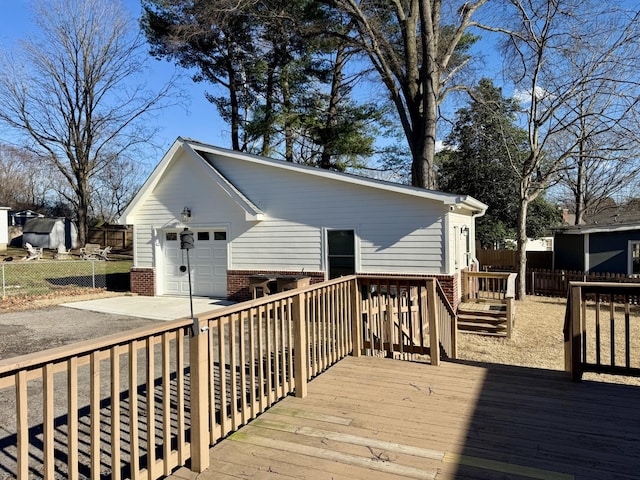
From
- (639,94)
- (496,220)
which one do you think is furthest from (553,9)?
(496,220)

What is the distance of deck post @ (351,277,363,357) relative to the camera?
530cm

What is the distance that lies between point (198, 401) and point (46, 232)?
35.0 metres

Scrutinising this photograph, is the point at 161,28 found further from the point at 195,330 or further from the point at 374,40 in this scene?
the point at 195,330

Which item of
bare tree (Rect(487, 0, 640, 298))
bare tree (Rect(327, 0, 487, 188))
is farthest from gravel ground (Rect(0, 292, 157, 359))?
bare tree (Rect(487, 0, 640, 298))

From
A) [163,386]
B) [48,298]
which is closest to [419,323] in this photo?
[163,386]

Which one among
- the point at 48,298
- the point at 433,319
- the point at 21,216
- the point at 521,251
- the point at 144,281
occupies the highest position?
the point at 21,216

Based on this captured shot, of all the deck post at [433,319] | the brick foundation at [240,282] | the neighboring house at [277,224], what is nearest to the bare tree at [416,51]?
the neighboring house at [277,224]

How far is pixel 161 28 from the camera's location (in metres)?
18.9

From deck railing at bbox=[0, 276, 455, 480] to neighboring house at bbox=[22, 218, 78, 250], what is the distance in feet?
103

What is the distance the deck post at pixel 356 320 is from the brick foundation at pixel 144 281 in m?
9.47

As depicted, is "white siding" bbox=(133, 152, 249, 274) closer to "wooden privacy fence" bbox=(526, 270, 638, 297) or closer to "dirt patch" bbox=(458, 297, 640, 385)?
"dirt patch" bbox=(458, 297, 640, 385)

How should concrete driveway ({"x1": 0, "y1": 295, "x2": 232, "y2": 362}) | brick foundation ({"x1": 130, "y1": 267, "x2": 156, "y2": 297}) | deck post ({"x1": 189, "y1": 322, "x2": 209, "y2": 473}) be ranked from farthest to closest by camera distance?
brick foundation ({"x1": 130, "y1": 267, "x2": 156, "y2": 297})
concrete driveway ({"x1": 0, "y1": 295, "x2": 232, "y2": 362})
deck post ({"x1": 189, "y1": 322, "x2": 209, "y2": 473})

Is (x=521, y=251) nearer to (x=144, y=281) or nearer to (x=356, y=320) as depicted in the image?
(x=356, y=320)

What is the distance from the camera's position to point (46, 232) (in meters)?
31.6
